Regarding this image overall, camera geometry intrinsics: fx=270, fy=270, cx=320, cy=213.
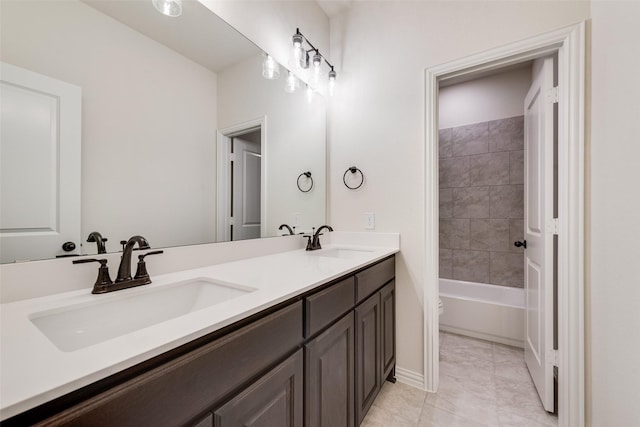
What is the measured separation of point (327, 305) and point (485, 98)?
2.96 metres

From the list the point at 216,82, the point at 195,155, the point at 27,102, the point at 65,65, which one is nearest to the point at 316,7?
the point at 216,82

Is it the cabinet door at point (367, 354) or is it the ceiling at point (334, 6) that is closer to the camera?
the cabinet door at point (367, 354)

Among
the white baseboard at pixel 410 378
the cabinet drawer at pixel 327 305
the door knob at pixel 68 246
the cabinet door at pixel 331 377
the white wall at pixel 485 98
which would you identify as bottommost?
the white baseboard at pixel 410 378

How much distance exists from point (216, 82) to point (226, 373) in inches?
48.8

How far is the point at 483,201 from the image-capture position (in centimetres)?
285

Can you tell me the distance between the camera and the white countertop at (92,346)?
39 cm

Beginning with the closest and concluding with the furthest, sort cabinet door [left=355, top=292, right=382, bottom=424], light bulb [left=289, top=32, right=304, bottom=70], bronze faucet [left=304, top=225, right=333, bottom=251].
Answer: cabinet door [left=355, top=292, right=382, bottom=424], light bulb [left=289, top=32, right=304, bottom=70], bronze faucet [left=304, top=225, right=333, bottom=251]

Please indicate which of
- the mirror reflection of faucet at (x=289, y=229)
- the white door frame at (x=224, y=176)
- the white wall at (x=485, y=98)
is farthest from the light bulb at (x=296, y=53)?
the white wall at (x=485, y=98)

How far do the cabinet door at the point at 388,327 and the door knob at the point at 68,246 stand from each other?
140 cm

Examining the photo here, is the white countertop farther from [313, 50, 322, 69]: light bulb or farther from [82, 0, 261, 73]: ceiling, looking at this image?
[313, 50, 322, 69]: light bulb

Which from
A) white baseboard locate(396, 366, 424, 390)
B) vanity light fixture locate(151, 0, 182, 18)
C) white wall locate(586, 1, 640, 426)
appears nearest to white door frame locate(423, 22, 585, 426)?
white wall locate(586, 1, 640, 426)

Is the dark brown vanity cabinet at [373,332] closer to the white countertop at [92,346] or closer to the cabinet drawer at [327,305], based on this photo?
the cabinet drawer at [327,305]

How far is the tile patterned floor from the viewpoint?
1.45 m

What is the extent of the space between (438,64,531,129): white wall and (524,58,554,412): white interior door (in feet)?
3.16
